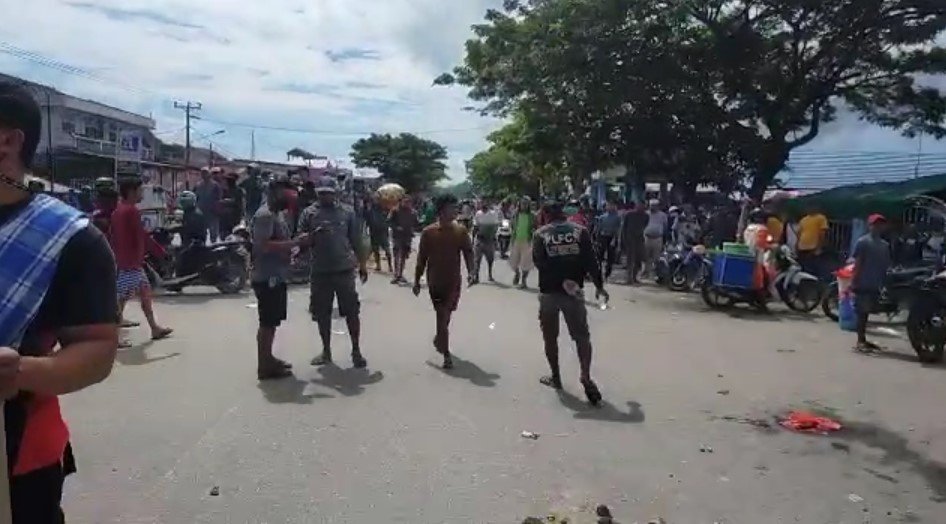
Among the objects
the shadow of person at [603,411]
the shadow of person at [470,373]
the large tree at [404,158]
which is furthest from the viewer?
the large tree at [404,158]

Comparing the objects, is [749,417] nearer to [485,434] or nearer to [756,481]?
[756,481]

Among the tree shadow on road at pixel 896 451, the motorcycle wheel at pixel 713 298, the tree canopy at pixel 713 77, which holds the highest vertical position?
the tree canopy at pixel 713 77

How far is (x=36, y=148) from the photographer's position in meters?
2.09

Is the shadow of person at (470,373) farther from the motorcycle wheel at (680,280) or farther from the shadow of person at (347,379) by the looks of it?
the motorcycle wheel at (680,280)

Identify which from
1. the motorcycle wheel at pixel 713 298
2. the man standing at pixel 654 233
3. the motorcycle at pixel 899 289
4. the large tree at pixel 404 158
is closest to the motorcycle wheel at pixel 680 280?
the man standing at pixel 654 233

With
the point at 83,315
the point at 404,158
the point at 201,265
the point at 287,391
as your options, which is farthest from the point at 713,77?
the point at 404,158

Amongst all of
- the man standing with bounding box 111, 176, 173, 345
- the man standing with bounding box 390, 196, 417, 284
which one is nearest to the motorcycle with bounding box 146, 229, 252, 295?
the man standing with bounding box 390, 196, 417, 284

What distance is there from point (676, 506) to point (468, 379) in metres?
3.29

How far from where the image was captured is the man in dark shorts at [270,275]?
302 inches

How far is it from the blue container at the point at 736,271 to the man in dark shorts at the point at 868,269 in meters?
3.01

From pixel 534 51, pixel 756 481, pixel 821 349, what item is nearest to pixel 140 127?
pixel 534 51

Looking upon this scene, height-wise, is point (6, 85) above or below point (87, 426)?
above

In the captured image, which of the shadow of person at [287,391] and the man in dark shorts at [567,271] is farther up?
the man in dark shorts at [567,271]

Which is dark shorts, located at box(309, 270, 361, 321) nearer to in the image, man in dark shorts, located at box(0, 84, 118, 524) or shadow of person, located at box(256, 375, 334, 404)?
shadow of person, located at box(256, 375, 334, 404)
